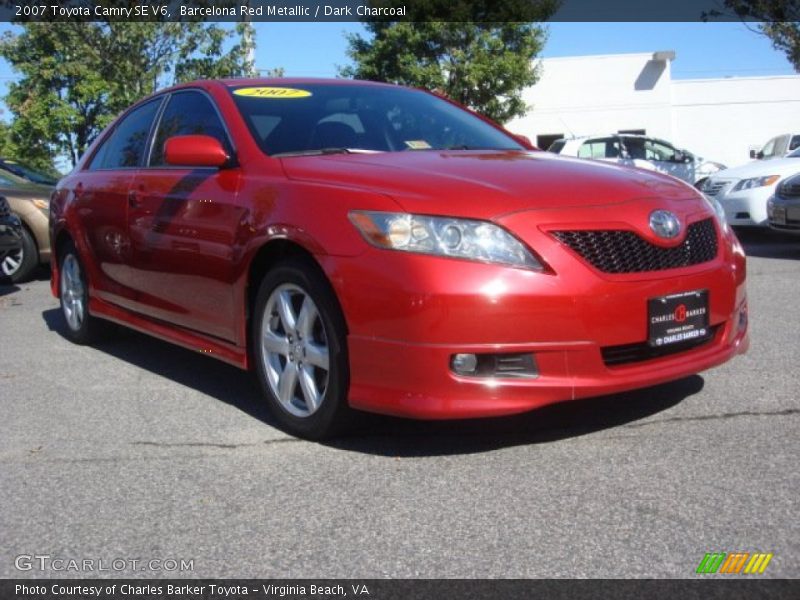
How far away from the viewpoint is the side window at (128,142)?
5.61 meters

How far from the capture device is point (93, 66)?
755 inches

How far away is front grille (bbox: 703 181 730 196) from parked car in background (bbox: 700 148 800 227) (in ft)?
0.67

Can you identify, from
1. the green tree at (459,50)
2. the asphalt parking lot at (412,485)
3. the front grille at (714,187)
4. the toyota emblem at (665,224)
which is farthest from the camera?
the green tree at (459,50)

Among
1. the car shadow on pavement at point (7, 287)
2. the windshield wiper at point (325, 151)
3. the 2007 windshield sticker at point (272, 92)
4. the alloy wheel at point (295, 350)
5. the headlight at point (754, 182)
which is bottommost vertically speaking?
the car shadow on pavement at point (7, 287)

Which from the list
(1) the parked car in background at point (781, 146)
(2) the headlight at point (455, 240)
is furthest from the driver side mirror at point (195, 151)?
(1) the parked car in background at point (781, 146)

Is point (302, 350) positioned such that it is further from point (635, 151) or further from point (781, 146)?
point (781, 146)

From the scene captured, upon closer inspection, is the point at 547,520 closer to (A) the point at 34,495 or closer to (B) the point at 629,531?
(B) the point at 629,531

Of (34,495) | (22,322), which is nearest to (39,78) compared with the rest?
(22,322)

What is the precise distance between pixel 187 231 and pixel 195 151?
0.49m

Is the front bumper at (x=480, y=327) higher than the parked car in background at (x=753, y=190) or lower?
higher

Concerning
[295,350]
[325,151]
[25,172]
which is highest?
[325,151]

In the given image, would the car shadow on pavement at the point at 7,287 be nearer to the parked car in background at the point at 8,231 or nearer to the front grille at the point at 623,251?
the parked car in background at the point at 8,231

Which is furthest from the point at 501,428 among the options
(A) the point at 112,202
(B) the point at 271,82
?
(A) the point at 112,202

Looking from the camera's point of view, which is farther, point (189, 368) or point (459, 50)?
point (459, 50)
